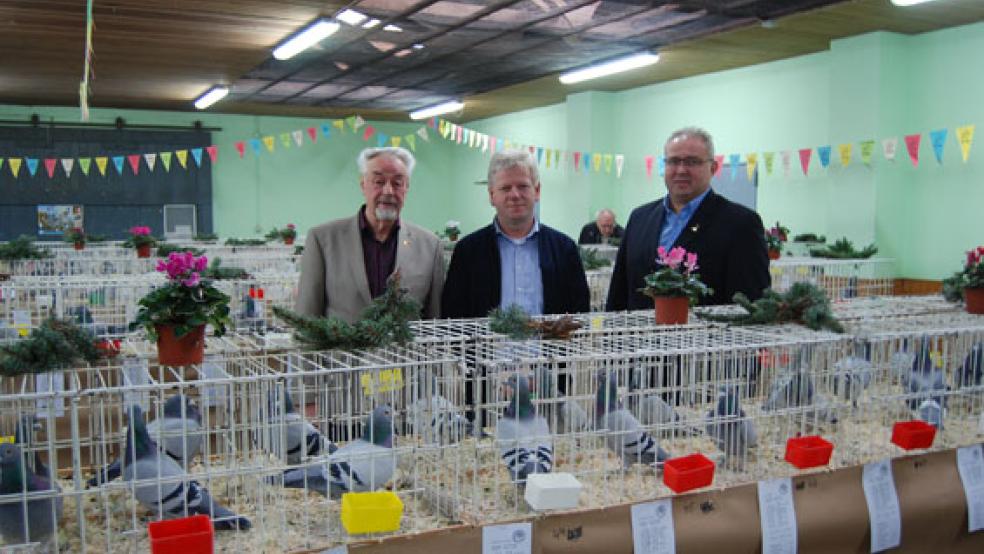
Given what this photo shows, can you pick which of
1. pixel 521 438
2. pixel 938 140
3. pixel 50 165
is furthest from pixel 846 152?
pixel 50 165

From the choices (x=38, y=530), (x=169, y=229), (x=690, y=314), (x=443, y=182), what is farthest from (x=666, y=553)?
(x=443, y=182)

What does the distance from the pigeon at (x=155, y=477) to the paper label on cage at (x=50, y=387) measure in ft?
0.54

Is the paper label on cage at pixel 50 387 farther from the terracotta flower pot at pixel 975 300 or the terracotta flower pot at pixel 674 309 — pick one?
the terracotta flower pot at pixel 975 300

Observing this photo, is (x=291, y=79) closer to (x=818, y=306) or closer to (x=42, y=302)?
(x=42, y=302)

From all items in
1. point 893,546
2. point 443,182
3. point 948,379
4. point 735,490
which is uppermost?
point 443,182

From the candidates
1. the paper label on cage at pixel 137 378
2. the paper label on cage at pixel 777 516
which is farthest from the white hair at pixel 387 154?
the paper label on cage at pixel 777 516

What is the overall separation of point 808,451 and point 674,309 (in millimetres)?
687

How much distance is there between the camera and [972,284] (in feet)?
9.75

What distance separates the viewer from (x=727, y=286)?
3.42 m

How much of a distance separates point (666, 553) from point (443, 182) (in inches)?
678

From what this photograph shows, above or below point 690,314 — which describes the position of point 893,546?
below

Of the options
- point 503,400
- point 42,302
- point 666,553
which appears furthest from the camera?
point 42,302

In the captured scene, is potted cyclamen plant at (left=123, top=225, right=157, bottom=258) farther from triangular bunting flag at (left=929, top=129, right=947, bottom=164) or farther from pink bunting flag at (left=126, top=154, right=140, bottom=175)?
triangular bunting flag at (left=929, top=129, right=947, bottom=164)

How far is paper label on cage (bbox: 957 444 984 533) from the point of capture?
8.21 ft
